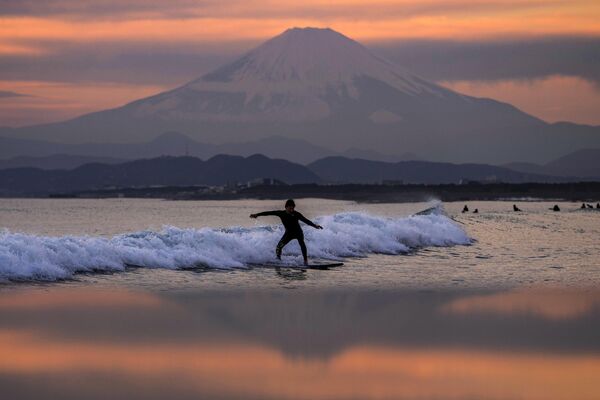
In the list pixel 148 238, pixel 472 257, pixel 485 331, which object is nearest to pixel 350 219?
pixel 472 257

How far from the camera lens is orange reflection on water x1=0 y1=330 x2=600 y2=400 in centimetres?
877

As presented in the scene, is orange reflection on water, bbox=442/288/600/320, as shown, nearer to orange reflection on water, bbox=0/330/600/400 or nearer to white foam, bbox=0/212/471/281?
orange reflection on water, bbox=0/330/600/400

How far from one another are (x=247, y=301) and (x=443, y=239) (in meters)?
16.7

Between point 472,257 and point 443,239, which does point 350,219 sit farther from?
point 472,257

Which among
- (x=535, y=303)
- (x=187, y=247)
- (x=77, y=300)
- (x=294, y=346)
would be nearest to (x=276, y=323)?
(x=294, y=346)

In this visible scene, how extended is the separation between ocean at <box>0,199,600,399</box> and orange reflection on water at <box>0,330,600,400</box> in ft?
0.07

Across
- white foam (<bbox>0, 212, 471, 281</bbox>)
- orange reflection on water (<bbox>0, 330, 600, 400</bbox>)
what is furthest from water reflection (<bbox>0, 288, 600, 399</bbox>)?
white foam (<bbox>0, 212, 471, 281</bbox>)

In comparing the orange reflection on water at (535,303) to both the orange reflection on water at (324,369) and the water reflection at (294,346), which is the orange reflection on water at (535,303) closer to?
the water reflection at (294,346)

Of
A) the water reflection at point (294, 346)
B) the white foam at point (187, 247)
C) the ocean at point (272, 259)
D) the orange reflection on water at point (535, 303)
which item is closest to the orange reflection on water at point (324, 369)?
the water reflection at point (294, 346)

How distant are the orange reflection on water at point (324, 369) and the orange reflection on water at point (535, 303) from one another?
317cm

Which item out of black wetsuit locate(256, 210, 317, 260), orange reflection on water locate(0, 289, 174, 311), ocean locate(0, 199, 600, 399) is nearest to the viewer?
ocean locate(0, 199, 600, 399)

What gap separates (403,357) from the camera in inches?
405

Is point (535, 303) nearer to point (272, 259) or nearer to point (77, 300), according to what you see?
point (77, 300)

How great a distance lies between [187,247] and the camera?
21031 mm
